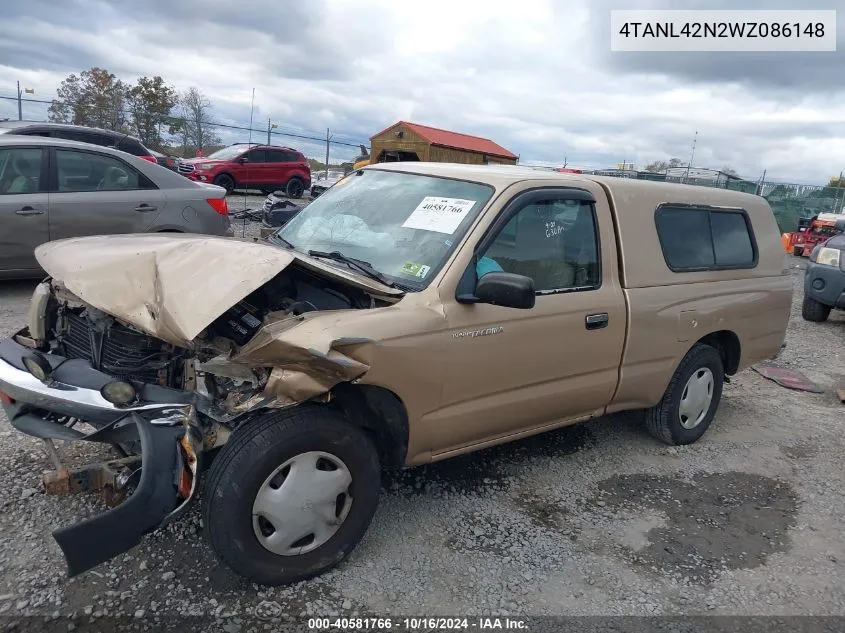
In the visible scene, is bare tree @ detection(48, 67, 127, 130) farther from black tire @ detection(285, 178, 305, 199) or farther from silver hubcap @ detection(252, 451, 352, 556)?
silver hubcap @ detection(252, 451, 352, 556)

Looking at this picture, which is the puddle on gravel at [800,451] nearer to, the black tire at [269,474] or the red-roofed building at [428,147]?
the black tire at [269,474]

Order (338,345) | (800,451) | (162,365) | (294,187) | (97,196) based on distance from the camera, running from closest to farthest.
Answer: (338,345) → (162,365) → (800,451) → (97,196) → (294,187)

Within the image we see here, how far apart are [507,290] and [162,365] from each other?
1.53 metres

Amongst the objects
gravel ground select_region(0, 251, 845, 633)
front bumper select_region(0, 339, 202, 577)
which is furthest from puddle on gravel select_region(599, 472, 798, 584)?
front bumper select_region(0, 339, 202, 577)

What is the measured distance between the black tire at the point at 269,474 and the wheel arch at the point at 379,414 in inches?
5.3

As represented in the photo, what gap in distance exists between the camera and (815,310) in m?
9.11

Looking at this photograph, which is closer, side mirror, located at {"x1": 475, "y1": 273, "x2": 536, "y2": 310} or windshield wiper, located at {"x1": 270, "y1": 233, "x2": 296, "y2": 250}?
side mirror, located at {"x1": 475, "y1": 273, "x2": 536, "y2": 310}

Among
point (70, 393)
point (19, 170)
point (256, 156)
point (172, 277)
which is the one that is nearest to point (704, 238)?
point (172, 277)

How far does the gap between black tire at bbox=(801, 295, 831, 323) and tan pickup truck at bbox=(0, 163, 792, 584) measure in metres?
6.05

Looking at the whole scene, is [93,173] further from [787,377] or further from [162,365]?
[787,377]

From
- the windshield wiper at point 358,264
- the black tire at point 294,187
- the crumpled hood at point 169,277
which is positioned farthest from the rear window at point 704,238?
the black tire at point 294,187

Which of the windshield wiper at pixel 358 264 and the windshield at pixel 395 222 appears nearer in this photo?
the windshield wiper at pixel 358 264

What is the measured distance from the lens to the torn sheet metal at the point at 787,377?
6.19 metres

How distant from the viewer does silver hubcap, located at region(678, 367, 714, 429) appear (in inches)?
177
